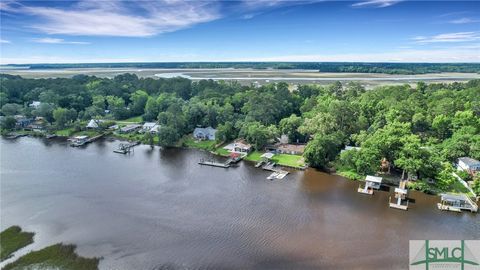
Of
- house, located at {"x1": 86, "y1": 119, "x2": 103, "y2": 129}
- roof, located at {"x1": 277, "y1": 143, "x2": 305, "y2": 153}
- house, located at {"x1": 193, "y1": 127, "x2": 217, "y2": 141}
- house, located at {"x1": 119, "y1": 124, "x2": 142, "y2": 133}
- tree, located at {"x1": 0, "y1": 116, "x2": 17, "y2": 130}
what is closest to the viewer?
roof, located at {"x1": 277, "y1": 143, "x2": 305, "y2": 153}

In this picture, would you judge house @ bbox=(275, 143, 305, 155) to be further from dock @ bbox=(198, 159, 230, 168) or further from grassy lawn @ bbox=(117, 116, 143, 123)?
grassy lawn @ bbox=(117, 116, 143, 123)

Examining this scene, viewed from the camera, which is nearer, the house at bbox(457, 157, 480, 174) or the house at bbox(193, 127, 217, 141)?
the house at bbox(457, 157, 480, 174)

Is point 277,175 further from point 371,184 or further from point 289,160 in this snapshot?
point 371,184

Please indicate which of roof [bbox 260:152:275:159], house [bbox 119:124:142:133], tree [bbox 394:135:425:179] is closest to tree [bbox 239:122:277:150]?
roof [bbox 260:152:275:159]

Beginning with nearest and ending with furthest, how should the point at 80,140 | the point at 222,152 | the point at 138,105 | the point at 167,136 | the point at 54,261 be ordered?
the point at 54,261, the point at 222,152, the point at 167,136, the point at 80,140, the point at 138,105

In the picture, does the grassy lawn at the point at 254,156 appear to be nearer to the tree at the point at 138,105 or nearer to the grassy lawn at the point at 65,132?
the grassy lawn at the point at 65,132

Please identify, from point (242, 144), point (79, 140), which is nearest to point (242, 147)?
point (242, 144)

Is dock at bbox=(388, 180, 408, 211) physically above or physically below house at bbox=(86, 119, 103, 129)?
below

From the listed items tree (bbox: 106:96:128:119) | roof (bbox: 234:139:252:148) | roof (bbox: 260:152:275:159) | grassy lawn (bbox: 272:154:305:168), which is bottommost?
grassy lawn (bbox: 272:154:305:168)
